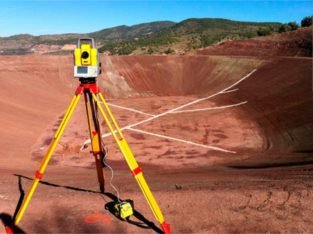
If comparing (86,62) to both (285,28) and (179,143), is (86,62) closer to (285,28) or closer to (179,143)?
(179,143)

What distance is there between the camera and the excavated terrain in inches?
348

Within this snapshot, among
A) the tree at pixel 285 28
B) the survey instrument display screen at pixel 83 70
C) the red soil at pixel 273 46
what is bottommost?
the survey instrument display screen at pixel 83 70

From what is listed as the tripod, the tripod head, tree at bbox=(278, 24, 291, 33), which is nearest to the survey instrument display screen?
the tripod head

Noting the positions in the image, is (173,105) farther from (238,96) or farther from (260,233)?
(260,233)

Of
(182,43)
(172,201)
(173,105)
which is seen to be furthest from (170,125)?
(182,43)

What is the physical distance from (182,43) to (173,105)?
70.4 metres

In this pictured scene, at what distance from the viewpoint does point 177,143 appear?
24.2 m

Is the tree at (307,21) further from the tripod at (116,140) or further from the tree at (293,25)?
the tripod at (116,140)

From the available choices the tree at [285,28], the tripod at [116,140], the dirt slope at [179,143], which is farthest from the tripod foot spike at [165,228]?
the tree at [285,28]

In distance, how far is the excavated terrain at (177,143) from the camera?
883 cm

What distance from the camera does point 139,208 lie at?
931cm

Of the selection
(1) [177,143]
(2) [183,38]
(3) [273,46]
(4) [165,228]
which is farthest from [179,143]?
(2) [183,38]

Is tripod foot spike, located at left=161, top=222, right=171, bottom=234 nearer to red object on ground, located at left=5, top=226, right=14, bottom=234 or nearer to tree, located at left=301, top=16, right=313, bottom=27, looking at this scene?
red object on ground, located at left=5, top=226, right=14, bottom=234

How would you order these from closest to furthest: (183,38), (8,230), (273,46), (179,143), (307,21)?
(8,230)
(179,143)
(273,46)
(307,21)
(183,38)
